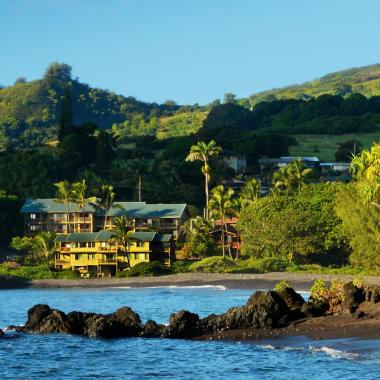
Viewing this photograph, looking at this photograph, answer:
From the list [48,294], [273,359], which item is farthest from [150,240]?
[273,359]

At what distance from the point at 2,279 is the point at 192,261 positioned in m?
23.6

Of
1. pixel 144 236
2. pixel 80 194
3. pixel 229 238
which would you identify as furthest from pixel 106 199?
pixel 144 236

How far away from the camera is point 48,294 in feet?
379

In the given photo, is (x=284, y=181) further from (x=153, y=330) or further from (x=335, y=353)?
(x=335, y=353)

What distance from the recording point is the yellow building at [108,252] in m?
130

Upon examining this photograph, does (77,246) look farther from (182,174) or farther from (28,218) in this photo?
(182,174)

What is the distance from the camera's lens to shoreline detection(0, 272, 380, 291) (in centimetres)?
11044

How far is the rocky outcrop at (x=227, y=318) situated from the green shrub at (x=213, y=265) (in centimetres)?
5878

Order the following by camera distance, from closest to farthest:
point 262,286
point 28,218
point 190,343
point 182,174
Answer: point 190,343 < point 262,286 < point 28,218 < point 182,174

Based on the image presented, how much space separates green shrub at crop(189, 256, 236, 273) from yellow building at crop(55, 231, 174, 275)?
181 inches

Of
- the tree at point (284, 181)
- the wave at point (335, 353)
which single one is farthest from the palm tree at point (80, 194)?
the wave at point (335, 353)

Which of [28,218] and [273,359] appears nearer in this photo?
[273,359]

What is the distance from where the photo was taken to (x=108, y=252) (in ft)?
429

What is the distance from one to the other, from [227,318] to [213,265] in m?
63.7
